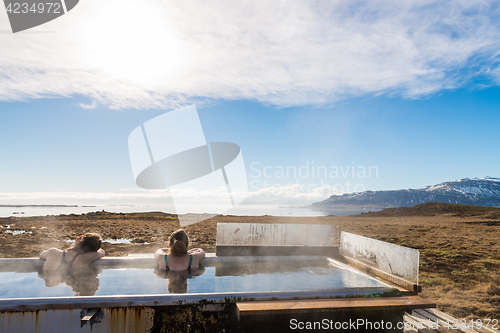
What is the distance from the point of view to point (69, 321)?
9.22ft

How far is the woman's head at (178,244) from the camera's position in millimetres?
4727

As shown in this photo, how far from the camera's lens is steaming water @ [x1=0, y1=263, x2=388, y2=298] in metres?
4.07

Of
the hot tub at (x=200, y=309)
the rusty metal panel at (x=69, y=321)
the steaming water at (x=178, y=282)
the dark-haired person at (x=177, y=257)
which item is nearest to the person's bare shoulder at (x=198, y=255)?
the dark-haired person at (x=177, y=257)

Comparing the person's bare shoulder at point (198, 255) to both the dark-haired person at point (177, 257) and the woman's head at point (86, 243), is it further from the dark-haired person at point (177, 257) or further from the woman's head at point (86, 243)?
the woman's head at point (86, 243)

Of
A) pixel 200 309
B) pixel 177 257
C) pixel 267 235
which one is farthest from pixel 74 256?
pixel 267 235

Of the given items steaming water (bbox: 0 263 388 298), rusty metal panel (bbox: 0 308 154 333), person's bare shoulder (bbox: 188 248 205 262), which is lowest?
steaming water (bbox: 0 263 388 298)

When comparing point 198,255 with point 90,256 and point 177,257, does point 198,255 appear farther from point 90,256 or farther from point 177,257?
point 90,256

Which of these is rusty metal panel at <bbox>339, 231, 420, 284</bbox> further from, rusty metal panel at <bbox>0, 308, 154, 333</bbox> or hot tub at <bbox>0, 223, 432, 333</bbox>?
rusty metal panel at <bbox>0, 308, 154, 333</bbox>

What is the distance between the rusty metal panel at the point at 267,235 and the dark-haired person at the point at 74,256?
2.47 metres

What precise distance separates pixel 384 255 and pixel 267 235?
254 centimetres

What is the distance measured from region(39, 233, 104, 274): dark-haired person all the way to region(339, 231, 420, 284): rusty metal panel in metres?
4.89

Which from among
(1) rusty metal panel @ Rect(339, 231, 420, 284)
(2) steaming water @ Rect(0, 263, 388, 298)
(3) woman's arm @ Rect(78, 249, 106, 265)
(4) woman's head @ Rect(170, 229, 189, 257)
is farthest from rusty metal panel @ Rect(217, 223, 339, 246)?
(3) woman's arm @ Rect(78, 249, 106, 265)

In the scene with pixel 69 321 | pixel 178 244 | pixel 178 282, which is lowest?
pixel 178 282

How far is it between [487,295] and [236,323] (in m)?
6.01
